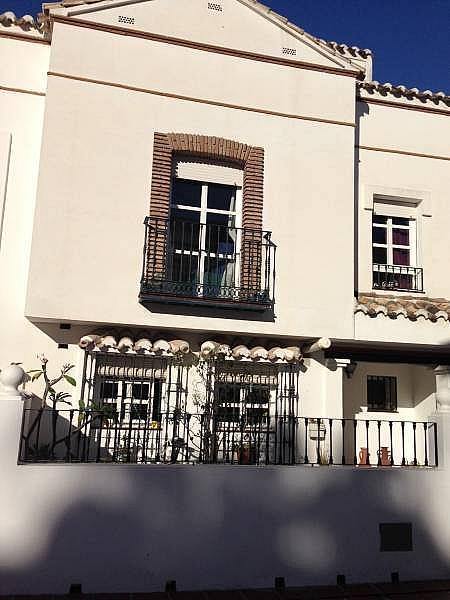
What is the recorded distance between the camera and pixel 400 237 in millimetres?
11836

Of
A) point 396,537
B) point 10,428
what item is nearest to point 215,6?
point 10,428

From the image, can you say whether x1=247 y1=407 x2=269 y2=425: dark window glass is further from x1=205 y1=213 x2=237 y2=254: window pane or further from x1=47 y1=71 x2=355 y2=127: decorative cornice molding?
x1=47 y1=71 x2=355 y2=127: decorative cornice molding

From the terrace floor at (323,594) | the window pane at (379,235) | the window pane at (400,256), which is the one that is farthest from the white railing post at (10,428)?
the window pane at (400,256)

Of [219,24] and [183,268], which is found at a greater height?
[219,24]

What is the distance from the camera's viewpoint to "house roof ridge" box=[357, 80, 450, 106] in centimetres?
1188

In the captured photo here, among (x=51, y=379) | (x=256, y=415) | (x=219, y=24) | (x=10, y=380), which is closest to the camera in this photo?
(x=10, y=380)

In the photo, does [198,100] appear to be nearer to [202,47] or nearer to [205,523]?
[202,47]

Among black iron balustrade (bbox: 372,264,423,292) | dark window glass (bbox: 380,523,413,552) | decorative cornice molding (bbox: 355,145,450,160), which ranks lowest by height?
dark window glass (bbox: 380,523,413,552)

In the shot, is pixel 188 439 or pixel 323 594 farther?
pixel 188 439

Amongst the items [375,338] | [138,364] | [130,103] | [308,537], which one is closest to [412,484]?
[308,537]

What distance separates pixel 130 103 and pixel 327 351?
5.58 metres

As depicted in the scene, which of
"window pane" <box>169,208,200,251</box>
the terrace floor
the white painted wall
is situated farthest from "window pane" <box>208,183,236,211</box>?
the terrace floor

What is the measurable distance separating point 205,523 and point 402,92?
31.2 feet

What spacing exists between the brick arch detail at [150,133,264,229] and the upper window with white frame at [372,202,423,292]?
2.88 metres
